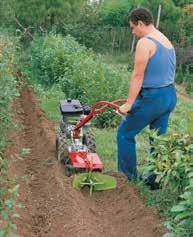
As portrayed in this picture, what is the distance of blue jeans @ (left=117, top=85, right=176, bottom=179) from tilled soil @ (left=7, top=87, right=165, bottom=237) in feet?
0.88

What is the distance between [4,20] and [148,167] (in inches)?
732

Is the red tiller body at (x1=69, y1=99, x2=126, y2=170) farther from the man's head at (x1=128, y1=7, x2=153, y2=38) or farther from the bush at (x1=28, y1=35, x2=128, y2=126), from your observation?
the bush at (x1=28, y1=35, x2=128, y2=126)

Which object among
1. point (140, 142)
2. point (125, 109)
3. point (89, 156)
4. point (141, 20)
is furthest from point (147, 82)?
point (140, 142)

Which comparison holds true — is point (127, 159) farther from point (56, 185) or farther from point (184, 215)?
point (184, 215)

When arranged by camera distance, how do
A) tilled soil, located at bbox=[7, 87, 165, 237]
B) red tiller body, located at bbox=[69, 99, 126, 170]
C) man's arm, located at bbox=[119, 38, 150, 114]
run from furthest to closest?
red tiller body, located at bbox=[69, 99, 126, 170], man's arm, located at bbox=[119, 38, 150, 114], tilled soil, located at bbox=[7, 87, 165, 237]

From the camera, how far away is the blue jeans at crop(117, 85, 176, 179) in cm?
676

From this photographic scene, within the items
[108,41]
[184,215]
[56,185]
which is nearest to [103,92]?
[56,185]

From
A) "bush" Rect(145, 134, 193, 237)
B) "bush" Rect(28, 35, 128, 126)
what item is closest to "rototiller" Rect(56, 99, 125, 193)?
"bush" Rect(145, 134, 193, 237)

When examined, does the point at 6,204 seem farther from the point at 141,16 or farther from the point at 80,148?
the point at 80,148

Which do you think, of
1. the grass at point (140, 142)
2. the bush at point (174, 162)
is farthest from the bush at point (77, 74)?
the bush at point (174, 162)

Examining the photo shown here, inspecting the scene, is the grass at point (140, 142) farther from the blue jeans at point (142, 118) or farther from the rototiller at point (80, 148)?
the rototiller at point (80, 148)

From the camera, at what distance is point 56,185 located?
22.3ft

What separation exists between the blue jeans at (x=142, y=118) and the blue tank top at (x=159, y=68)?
0.07 m

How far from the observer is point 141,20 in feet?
22.1
